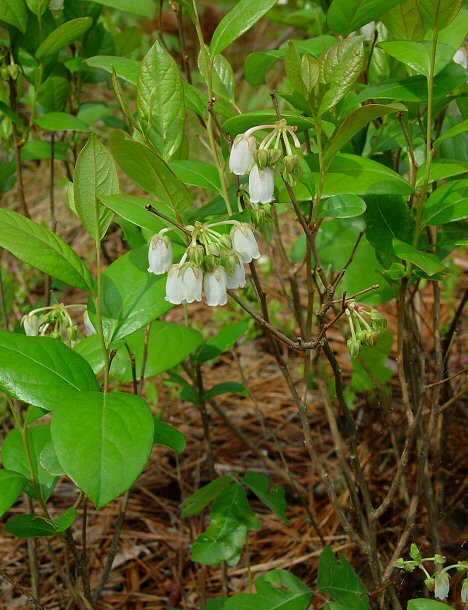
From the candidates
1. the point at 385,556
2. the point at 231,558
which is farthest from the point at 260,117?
the point at 385,556

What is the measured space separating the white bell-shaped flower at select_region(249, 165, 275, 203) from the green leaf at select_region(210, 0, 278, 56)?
280 mm

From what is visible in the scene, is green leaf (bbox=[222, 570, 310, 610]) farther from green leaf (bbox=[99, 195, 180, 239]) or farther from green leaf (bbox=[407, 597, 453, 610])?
green leaf (bbox=[99, 195, 180, 239])

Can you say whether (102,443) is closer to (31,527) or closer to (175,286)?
(175,286)

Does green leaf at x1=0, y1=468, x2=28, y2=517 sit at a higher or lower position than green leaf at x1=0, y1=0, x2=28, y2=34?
lower

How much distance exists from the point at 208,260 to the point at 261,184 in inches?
5.5

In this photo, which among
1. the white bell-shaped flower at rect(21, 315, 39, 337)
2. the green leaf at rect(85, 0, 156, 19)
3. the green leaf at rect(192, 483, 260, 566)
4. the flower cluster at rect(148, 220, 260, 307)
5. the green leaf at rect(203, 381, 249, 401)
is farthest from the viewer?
the green leaf at rect(203, 381, 249, 401)

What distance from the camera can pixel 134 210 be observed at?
3.55 feet

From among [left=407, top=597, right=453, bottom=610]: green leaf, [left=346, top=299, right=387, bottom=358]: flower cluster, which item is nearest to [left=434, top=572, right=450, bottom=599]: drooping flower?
[left=407, top=597, right=453, bottom=610]: green leaf

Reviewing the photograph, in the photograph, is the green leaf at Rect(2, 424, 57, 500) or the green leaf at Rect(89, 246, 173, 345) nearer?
the green leaf at Rect(89, 246, 173, 345)

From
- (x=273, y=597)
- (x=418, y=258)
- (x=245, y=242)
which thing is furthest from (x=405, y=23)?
(x=273, y=597)

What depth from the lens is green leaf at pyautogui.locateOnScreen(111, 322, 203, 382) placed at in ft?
4.61

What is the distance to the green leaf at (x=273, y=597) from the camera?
138 cm

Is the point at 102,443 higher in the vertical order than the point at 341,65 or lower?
lower

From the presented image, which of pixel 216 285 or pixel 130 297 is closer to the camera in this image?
pixel 216 285
